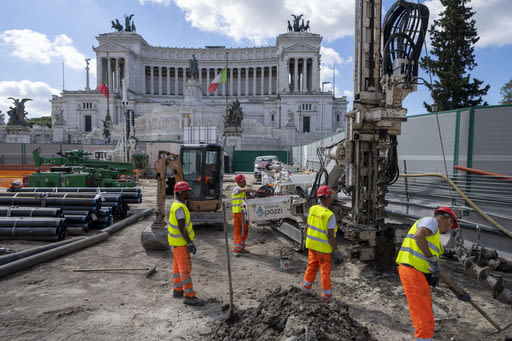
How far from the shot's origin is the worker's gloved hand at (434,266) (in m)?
3.52

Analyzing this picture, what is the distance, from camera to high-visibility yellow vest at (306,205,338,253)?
486 centimetres

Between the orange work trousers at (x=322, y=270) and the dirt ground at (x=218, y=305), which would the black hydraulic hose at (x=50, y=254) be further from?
the orange work trousers at (x=322, y=270)

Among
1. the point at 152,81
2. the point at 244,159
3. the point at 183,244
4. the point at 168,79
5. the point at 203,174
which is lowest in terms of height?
the point at 183,244

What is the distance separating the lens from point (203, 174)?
9.92 meters

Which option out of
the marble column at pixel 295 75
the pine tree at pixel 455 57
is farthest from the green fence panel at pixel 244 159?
the marble column at pixel 295 75

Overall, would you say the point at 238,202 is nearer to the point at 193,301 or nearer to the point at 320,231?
the point at 193,301

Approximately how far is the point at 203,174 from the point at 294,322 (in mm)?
6863

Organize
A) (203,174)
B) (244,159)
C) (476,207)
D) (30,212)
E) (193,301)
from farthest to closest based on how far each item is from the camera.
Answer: (244,159) → (203,174) → (30,212) → (476,207) → (193,301)

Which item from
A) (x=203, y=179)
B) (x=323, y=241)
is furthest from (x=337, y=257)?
(x=203, y=179)

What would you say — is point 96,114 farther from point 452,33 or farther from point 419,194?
point 419,194

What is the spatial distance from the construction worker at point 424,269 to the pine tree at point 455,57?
63.7ft

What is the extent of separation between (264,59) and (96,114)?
37989mm

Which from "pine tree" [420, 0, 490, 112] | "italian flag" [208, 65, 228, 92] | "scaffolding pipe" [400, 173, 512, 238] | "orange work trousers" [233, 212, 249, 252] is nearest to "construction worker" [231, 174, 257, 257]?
"orange work trousers" [233, 212, 249, 252]

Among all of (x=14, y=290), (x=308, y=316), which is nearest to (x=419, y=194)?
(x=308, y=316)
